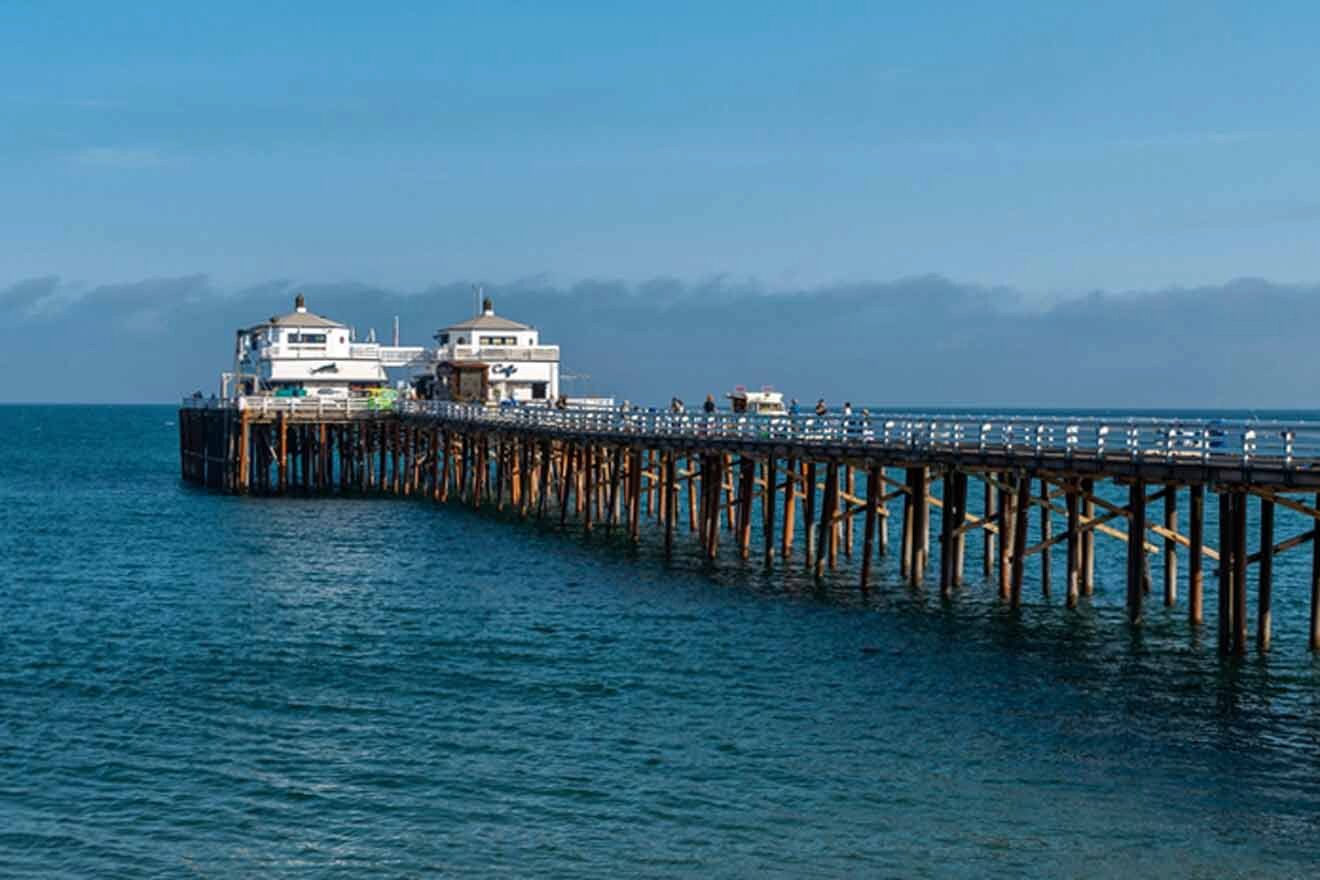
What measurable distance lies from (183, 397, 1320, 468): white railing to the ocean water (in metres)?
3.56

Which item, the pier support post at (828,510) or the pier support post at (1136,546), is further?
the pier support post at (828,510)

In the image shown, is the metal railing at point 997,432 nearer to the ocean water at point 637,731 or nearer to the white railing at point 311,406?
the ocean water at point 637,731

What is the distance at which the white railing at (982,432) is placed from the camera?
97.6ft

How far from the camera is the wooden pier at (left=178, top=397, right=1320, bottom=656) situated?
29.7 meters

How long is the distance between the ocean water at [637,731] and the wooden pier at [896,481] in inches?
53.2

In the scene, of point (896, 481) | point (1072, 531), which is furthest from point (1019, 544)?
point (896, 481)

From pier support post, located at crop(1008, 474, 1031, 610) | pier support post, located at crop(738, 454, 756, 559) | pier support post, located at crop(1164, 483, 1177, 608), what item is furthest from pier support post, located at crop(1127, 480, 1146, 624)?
pier support post, located at crop(738, 454, 756, 559)

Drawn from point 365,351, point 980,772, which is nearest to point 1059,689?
point 980,772

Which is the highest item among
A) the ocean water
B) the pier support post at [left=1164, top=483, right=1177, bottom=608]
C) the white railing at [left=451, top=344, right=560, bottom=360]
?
the white railing at [left=451, top=344, right=560, bottom=360]

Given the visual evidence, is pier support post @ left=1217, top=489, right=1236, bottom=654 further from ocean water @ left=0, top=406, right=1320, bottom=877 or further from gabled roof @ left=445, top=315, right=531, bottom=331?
gabled roof @ left=445, top=315, right=531, bottom=331

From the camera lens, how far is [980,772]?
74.5 feet

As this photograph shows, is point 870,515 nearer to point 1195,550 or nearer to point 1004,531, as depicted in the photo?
point 1004,531

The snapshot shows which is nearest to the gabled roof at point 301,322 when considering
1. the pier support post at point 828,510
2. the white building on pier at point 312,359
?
the white building on pier at point 312,359

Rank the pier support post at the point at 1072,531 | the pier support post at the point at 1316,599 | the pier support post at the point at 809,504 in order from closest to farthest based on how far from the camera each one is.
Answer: the pier support post at the point at 1316,599 < the pier support post at the point at 1072,531 < the pier support post at the point at 809,504
